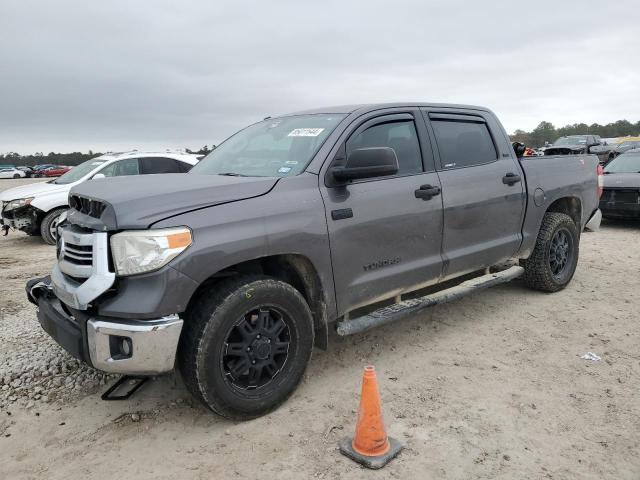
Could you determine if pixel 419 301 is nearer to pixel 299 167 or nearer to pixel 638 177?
pixel 299 167

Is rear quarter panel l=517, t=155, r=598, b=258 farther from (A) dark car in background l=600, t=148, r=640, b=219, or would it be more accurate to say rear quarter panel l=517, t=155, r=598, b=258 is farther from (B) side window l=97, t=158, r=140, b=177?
(B) side window l=97, t=158, r=140, b=177

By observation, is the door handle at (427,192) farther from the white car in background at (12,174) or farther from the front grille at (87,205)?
the white car in background at (12,174)

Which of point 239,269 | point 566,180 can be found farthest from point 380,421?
point 566,180

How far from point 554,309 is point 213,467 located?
3746 mm

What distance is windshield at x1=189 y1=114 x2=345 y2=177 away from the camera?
12.0ft

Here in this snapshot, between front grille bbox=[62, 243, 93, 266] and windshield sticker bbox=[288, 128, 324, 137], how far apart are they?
1.69 meters

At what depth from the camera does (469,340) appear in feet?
14.5

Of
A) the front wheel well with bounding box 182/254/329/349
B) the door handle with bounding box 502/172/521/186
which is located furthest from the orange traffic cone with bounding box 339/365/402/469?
the door handle with bounding box 502/172/521/186

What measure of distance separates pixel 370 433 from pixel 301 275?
3.66 feet

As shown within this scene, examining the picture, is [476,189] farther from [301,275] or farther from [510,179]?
[301,275]

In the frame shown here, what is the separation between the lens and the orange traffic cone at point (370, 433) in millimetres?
2715

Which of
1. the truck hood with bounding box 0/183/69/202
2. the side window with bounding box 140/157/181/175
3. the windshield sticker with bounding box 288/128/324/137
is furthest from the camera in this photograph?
the side window with bounding box 140/157/181/175

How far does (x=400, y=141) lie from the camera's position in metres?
4.10

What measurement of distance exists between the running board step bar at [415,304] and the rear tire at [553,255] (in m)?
0.31
